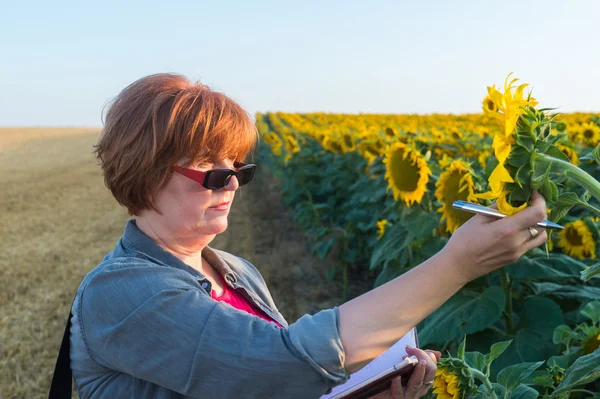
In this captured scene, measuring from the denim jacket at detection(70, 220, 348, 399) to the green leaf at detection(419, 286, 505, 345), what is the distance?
4.69 ft

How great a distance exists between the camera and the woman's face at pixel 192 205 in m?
1.36

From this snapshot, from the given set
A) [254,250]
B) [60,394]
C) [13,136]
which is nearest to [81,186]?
[254,250]

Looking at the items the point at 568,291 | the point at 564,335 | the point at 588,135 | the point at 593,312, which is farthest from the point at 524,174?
the point at 588,135

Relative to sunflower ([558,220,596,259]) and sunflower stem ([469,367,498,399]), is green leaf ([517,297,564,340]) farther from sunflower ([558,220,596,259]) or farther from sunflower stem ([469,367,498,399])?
A: sunflower stem ([469,367,498,399])

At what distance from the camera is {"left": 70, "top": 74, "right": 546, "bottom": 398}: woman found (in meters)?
1.05

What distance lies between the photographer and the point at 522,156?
3.20ft

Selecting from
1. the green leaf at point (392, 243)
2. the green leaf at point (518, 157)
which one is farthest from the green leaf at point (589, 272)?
the green leaf at point (392, 243)

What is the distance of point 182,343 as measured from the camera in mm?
1124

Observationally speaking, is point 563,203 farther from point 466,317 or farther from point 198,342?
point 466,317

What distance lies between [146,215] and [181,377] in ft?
1.40

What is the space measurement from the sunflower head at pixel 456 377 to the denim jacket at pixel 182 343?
15.9 inches

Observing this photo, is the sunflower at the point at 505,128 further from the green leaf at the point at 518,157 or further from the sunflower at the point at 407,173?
the sunflower at the point at 407,173

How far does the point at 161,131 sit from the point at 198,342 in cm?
43

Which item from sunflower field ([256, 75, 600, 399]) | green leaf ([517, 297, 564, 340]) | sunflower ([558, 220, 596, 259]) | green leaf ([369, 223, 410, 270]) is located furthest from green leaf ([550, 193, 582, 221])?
sunflower ([558, 220, 596, 259])
